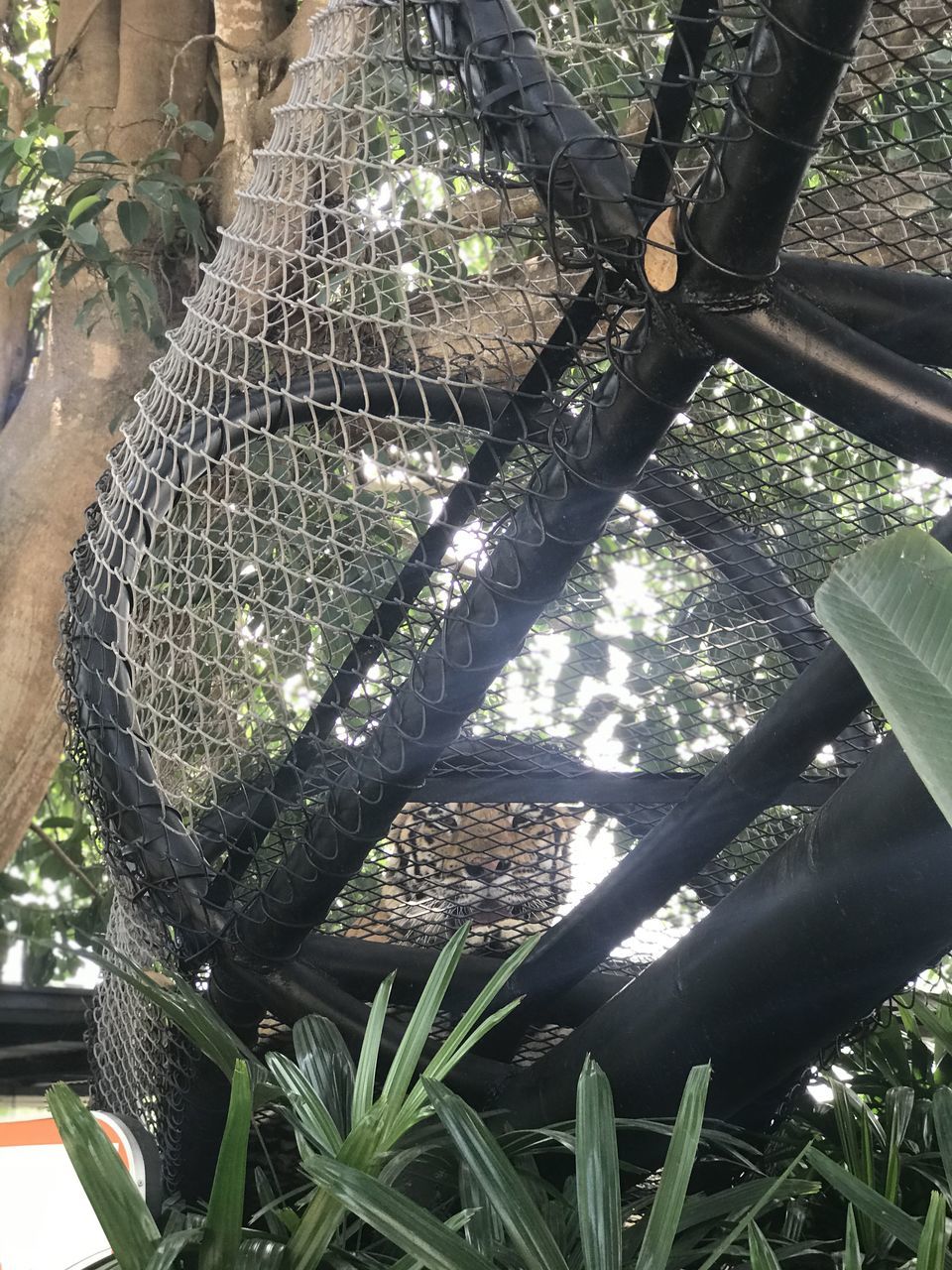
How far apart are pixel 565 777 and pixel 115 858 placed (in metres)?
0.38

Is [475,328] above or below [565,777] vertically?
above

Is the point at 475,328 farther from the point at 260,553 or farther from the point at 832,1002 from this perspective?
the point at 832,1002

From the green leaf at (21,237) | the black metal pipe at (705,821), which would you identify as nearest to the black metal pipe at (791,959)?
the black metal pipe at (705,821)

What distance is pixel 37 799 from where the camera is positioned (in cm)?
161

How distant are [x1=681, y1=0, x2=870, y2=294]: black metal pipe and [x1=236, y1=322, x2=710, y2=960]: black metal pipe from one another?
52 mm

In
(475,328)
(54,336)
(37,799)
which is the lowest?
(37,799)

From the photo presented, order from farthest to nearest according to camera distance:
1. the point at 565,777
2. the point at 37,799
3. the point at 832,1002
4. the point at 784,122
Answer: the point at 37,799 → the point at 565,777 → the point at 832,1002 → the point at 784,122

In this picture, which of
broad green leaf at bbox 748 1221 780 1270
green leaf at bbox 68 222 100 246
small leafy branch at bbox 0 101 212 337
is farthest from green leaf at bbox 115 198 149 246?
broad green leaf at bbox 748 1221 780 1270

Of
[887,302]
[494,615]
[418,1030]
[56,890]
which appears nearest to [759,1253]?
[418,1030]

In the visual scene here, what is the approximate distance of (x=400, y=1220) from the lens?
1.89 ft

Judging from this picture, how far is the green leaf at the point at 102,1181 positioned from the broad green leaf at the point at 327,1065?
150mm

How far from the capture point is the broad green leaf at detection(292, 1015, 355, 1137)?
79 cm

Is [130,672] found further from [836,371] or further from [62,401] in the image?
[62,401]

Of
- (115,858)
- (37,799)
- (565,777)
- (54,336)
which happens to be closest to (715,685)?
(565,777)
